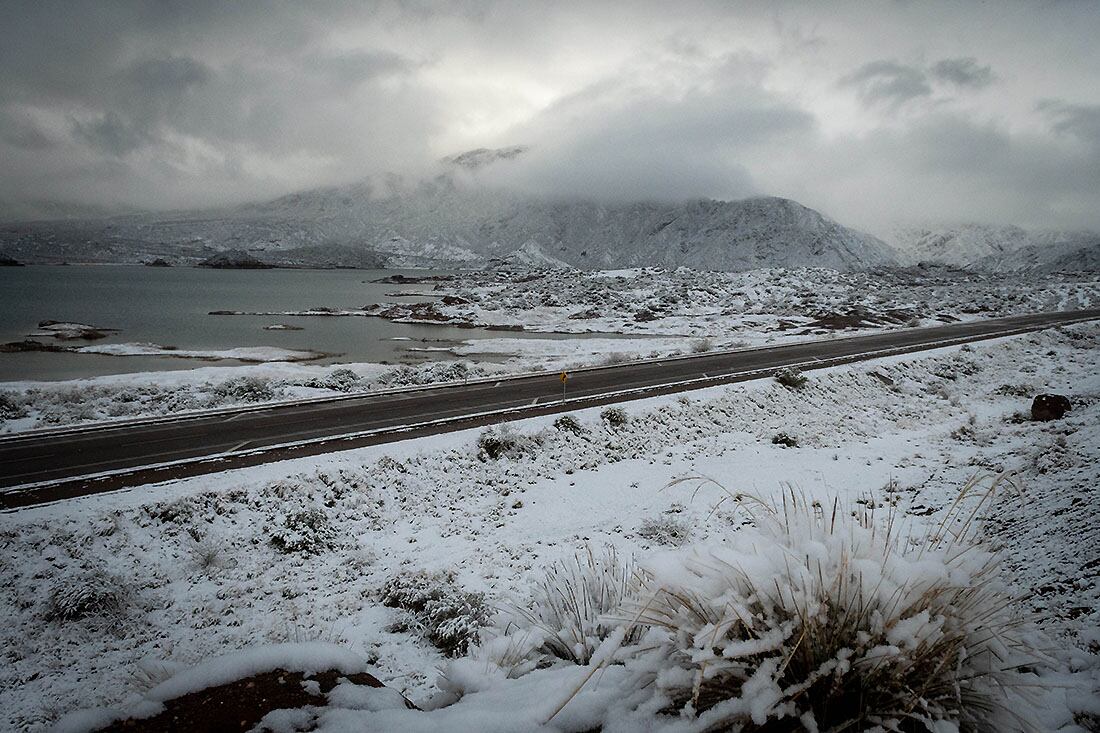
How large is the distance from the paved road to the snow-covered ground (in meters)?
3.26

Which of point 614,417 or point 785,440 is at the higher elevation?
point 614,417

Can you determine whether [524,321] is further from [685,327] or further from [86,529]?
[86,529]

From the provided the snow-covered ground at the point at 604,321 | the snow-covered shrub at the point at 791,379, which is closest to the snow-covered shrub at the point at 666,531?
the snow-covered shrub at the point at 791,379

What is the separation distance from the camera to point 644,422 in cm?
2188

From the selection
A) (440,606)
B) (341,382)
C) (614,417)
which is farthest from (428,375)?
(440,606)

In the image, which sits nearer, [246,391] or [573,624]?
[573,624]

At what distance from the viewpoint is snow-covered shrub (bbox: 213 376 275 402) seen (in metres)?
24.8

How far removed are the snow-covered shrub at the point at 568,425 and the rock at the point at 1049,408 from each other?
1728cm

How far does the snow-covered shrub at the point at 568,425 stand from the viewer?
20250 millimetres

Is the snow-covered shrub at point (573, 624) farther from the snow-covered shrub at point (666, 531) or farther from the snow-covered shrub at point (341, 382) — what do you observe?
the snow-covered shrub at point (341, 382)

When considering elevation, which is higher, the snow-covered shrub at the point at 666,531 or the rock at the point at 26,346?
the rock at the point at 26,346

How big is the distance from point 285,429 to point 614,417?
1267cm

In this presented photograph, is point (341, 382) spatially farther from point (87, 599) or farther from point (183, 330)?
point (183, 330)

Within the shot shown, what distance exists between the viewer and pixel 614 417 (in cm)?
2155
